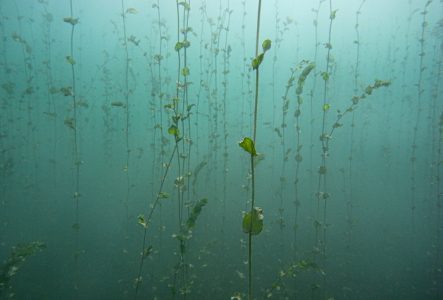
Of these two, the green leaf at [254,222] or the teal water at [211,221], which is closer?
the green leaf at [254,222]

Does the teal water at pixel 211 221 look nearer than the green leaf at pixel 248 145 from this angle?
No

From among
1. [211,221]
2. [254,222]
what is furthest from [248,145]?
[211,221]

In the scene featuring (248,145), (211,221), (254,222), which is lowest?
(211,221)

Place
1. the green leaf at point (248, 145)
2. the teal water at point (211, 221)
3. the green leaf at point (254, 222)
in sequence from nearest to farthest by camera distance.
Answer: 1. the green leaf at point (248, 145)
2. the green leaf at point (254, 222)
3. the teal water at point (211, 221)

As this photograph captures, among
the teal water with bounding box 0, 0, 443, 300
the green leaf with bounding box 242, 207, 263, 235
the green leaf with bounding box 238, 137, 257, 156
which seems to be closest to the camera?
the green leaf with bounding box 238, 137, 257, 156

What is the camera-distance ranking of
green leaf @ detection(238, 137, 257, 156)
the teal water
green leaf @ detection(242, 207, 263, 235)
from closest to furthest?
green leaf @ detection(238, 137, 257, 156) → green leaf @ detection(242, 207, 263, 235) → the teal water

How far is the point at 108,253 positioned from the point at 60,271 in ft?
1.84

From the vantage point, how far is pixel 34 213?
4.35m

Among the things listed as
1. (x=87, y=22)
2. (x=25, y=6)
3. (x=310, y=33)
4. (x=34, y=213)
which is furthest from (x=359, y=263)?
(x=87, y=22)

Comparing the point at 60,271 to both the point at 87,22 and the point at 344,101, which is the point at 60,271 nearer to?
the point at 87,22

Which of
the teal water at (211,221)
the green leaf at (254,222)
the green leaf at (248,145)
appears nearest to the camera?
the green leaf at (248,145)

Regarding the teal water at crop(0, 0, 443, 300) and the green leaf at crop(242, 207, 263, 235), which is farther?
the teal water at crop(0, 0, 443, 300)

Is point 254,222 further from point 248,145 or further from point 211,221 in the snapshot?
point 211,221

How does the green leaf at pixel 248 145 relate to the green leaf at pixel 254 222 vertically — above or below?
above
